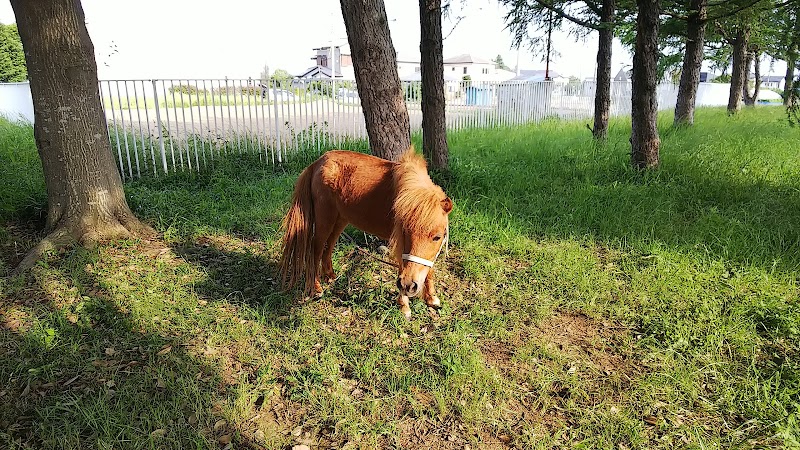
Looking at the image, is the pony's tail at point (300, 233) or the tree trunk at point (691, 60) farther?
the tree trunk at point (691, 60)

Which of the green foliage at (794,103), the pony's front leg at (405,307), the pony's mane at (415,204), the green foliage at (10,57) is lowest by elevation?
the pony's front leg at (405,307)

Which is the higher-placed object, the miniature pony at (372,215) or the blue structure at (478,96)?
the blue structure at (478,96)

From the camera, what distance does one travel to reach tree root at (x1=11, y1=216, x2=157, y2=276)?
4.11 metres

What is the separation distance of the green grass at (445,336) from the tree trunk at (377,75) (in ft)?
3.59

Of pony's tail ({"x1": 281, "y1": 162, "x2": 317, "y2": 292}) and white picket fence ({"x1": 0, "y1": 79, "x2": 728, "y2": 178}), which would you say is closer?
pony's tail ({"x1": 281, "y1": 162, "x2": 317, "y2": 292})

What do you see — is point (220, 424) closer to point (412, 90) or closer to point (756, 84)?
point (412, 90)

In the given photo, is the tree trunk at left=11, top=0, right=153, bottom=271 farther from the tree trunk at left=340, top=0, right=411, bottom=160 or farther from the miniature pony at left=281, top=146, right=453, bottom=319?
the tree trunk at left=340, top=0, right=411, bottom=160

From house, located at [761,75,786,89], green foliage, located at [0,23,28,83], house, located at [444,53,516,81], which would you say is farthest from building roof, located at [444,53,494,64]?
green foliage, located at [0,23,28,83]

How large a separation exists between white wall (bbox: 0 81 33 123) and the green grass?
9111 millimetres

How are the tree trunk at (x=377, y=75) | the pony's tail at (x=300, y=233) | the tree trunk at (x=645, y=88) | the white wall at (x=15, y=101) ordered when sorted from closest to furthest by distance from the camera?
the pony's tail at (x=300, y=233)
the tree trunk at (x=377, y=75)
the tree trunk at (x=645, y=88)
the white wall at (x=15, y=101)

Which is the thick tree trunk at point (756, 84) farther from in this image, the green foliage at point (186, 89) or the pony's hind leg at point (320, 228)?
the pony's hind leg at point (320, 228)

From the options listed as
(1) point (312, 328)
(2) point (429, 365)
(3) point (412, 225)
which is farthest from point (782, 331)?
(1) point (312, 328)

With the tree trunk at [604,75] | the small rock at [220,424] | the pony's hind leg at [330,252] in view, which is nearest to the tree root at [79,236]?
the pony's hind leg at [330,252]

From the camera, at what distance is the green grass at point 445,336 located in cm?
262
